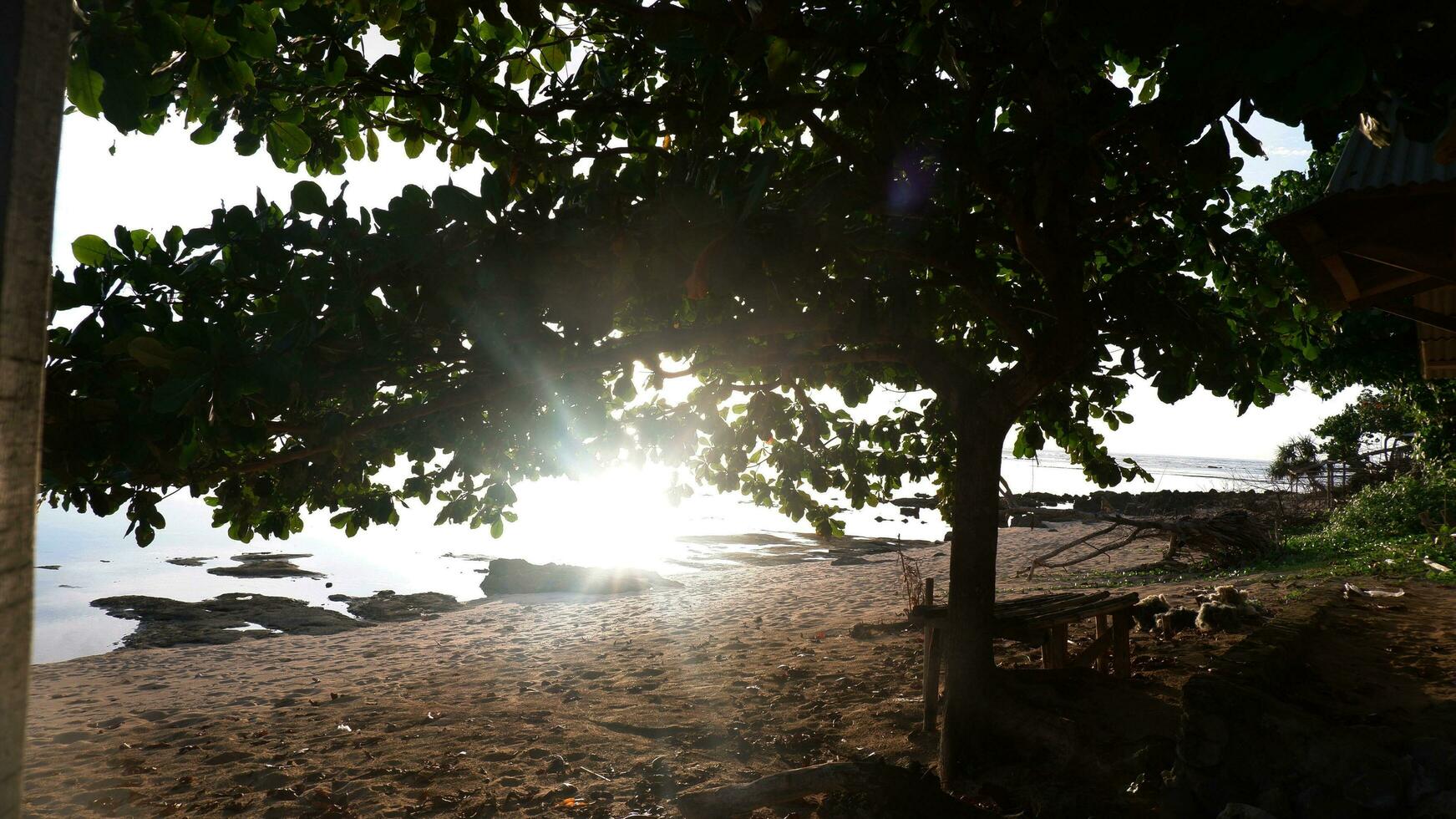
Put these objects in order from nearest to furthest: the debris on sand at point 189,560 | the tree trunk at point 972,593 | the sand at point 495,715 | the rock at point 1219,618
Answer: the tree trunk at point 972,593
the sand at point 495,715
the rock at point 1219,618
the debris on sand at point 189,560

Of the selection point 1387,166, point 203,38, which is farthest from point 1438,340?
point 203,38

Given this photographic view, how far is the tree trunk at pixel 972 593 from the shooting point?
16.7ft

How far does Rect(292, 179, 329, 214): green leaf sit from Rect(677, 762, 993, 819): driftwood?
3365 millimetres

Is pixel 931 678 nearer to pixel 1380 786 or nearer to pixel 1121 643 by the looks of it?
pixel 1121 643

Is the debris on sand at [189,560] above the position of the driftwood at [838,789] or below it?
below

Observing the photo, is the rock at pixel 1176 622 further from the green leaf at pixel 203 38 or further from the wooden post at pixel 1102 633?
the green leaf at pixel 203 38

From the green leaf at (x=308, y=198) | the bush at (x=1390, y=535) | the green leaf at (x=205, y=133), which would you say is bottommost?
the bush at (x=1390, y=535)

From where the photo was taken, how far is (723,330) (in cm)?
441

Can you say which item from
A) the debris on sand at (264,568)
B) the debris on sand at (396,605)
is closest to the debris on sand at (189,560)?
the debris on sand at (264,568)

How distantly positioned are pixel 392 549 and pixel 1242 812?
3004 centimetres

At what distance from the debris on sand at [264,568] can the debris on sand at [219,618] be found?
4.00 meters

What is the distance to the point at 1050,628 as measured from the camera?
5.95 meters

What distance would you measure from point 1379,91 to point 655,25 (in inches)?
88.8

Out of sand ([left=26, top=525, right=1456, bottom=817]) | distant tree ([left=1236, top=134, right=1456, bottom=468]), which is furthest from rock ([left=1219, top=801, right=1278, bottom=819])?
distant tree ([left=1236, top=134, right=1456, bottom=468])
